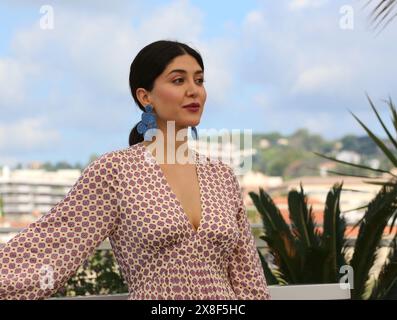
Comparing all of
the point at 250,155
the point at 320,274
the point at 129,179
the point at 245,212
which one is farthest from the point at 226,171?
the point at 320,274

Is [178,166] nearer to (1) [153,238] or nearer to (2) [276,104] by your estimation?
(1) [153,238]

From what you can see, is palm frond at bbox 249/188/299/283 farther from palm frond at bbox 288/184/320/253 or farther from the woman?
the woman

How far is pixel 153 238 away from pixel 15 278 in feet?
1.36

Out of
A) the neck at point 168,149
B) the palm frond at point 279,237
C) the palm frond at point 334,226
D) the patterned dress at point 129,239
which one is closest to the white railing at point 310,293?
the patterned dress at point 129,239

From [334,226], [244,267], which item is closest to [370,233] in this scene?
[334,226]

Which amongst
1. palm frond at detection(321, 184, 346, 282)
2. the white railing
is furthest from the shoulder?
palm frond at detection(321, 184, 346, 282)

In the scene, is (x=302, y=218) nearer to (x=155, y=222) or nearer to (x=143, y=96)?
(x=143, y=96)

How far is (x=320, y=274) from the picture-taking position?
21.8 ft

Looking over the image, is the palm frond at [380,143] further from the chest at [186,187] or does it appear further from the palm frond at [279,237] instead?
the chest at [186,187]

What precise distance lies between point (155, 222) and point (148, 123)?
38 centimetres

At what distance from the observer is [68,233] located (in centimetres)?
290

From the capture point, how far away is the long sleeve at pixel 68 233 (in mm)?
2850

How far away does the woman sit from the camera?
2.86 metres
